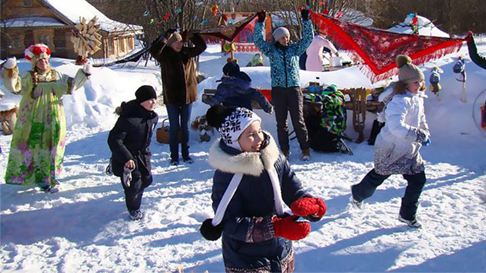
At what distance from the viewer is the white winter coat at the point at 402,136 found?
3.66 meters

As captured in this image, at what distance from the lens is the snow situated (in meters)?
3.58

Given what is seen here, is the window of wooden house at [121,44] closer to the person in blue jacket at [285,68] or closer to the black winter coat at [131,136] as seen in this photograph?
the person in blue jacket at [285,68]

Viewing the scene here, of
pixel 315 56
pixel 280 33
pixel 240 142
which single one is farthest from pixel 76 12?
pixel 240 142

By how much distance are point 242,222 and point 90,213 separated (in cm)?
304

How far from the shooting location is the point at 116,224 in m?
4.38

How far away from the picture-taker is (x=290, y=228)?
2.13 m

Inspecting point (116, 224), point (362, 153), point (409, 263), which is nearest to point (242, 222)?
point (409, 263)

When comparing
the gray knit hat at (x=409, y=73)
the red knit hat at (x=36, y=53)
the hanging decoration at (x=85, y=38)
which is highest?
the hanging decoration at (x=85, y=38)

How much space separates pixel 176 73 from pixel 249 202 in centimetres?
398

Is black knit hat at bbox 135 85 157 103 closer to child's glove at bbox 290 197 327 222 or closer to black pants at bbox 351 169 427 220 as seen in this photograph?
black pants at bbox 351 169 427 220

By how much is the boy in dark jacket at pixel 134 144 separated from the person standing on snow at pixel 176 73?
164 cm

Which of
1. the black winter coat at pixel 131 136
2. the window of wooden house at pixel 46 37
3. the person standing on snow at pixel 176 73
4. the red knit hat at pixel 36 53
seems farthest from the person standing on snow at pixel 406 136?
the window of wooden house at pixel 46 37

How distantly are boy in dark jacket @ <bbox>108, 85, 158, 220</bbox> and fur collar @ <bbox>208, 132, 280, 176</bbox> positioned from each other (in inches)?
80.0

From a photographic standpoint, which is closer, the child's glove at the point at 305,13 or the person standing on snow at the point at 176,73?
the child's glove at the point at 305,13
